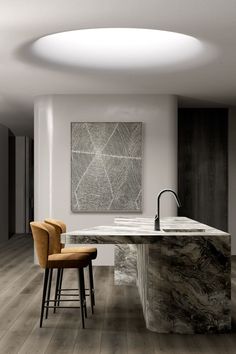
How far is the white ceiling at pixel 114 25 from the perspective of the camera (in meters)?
4.27

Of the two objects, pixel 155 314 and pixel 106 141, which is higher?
pixel 106 141

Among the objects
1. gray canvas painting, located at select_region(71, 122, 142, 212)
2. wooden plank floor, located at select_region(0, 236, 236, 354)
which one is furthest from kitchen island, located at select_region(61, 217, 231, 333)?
gray canvas painting, located at select_region(71, 122, 142, 212)

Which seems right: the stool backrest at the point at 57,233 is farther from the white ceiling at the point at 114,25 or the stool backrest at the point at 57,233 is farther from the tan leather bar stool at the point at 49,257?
the white ceiling at the point at 114,25

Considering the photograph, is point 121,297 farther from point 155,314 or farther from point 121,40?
point 121,40

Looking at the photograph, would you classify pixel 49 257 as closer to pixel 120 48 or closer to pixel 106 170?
pixel 120 48

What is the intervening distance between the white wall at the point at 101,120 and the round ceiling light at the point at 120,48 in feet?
5.65

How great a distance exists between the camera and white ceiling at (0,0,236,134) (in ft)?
14.0

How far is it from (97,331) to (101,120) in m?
4.31

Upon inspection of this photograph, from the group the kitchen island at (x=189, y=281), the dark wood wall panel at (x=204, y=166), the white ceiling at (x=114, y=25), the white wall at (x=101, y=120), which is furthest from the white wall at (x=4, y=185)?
the kitchen island at (x=189, y=281)

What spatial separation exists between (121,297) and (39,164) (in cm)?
309

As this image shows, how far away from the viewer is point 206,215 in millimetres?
9398

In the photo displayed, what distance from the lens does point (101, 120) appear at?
8.23 meters

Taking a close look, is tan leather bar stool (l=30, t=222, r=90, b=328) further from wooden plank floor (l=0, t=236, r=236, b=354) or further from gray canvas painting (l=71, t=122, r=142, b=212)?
gray canvas painting (l=71, t=122, r=142, b=212)

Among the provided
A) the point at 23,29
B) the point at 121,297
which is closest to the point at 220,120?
the point at 121,297
